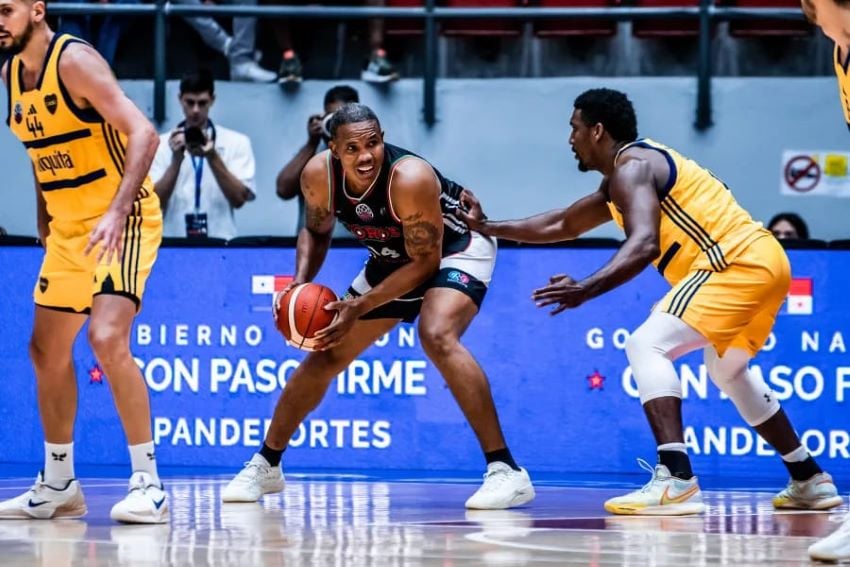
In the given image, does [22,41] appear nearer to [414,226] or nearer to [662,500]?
[414,226]

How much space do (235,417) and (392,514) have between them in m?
2.66

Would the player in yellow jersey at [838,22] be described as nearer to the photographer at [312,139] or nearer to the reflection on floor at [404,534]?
the reflection on floor at [404,534]

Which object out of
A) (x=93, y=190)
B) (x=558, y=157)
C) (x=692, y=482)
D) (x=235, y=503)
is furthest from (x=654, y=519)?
(x=558, y=157)

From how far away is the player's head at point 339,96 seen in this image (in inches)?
404

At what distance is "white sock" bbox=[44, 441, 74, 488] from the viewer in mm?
6727

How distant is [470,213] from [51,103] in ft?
7.15

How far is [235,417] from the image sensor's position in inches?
371

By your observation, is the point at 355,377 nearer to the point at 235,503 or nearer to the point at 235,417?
the point at 235,417

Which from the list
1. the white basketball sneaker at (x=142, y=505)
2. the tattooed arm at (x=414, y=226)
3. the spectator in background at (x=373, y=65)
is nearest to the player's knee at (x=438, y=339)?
the tattooed arm at (x=414, y=226)

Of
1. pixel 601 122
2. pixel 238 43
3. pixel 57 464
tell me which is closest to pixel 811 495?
pixel 601 122

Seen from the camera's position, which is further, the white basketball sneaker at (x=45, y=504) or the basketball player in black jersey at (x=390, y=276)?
the basketball player in black jersey at (x=390, y=276)

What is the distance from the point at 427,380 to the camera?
933 centimetres

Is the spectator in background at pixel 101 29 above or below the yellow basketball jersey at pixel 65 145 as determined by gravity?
above

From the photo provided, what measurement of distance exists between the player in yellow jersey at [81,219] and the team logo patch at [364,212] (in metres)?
0.99
